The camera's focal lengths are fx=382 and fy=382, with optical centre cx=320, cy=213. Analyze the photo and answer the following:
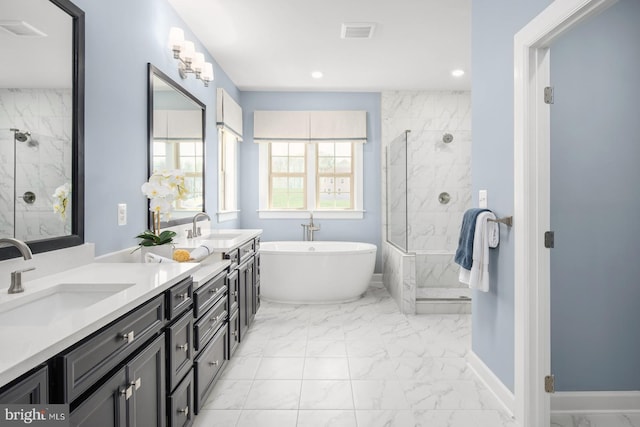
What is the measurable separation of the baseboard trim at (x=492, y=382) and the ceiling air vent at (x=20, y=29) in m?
2.85

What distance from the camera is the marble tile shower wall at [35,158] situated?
1370 millimetres

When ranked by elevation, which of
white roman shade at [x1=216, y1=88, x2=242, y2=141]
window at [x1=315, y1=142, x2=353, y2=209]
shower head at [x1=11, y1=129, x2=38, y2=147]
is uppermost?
white roman shade at [x1=216, y1=88, x2=242, y2=141]

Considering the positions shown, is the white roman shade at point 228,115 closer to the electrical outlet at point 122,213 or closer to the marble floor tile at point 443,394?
the electrical outlet at point 122,213

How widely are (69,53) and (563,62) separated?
254cm

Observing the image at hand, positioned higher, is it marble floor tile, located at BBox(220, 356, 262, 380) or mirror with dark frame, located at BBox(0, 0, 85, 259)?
mirror with dark frame, located at BBox(0, 0, 85, 259)

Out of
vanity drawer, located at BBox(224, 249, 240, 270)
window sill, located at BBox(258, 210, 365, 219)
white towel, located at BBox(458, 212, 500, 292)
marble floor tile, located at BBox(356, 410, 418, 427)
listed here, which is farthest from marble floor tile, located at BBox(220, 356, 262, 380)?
window sill, located at BBox(258, 210, 365, 219)

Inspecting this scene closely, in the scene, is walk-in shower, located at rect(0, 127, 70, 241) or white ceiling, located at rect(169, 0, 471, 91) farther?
white ceiling, located at rect(169, 0, 471, 91)

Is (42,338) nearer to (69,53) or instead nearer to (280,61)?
(69,53)

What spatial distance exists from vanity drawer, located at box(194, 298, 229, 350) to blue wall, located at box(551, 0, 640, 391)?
1.95 meters

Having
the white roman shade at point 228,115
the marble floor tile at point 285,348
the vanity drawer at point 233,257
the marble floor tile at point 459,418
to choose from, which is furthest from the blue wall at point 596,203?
the white roman shade at point 228,115

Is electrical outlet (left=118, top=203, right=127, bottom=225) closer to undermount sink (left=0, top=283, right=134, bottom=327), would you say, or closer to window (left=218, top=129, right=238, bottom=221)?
undermount sink (left=0, top=283, right=134, bottom=327)

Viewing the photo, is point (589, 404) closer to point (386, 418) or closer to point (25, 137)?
point (386, 418)

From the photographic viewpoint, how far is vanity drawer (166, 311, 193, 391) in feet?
5.33

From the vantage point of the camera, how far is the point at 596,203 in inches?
84.7
